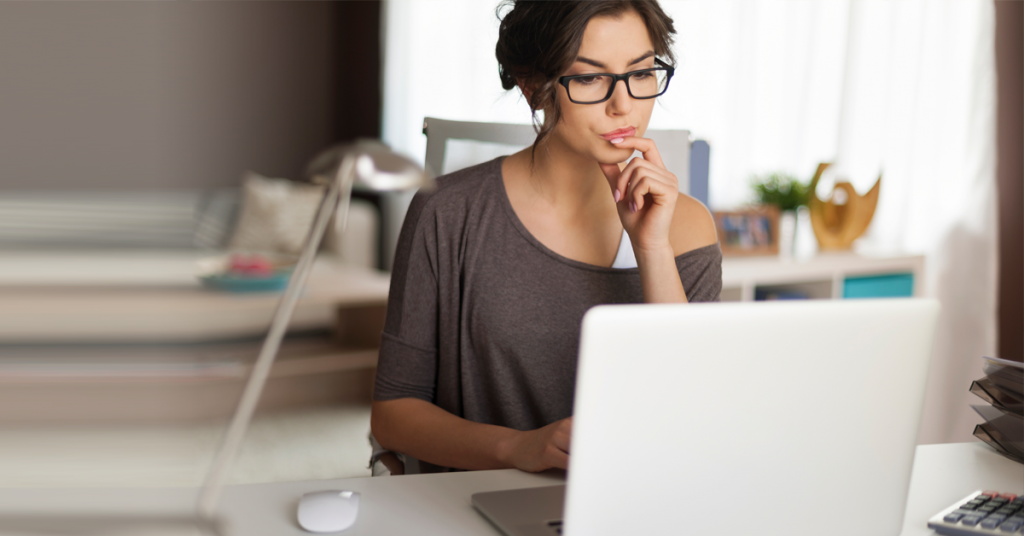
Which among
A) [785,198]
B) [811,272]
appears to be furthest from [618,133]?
[785,198]

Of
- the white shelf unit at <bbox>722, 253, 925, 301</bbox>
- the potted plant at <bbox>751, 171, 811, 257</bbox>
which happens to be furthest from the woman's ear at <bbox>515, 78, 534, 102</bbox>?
the potted plant at <bbox>751, 171, 811, 257</bbox>

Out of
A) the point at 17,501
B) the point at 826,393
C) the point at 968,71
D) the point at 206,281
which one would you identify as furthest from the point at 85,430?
the point at 968,71

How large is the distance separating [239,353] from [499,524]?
11.3 ft

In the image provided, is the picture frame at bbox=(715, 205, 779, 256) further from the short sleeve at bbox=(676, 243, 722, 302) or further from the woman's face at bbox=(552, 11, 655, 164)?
the woman's face at bbox=(552, 11, 655, 164)

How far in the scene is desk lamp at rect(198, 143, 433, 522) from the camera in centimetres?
51

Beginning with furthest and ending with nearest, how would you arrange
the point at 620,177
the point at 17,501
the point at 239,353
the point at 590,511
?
the point at 239,353 < the point at 620,177 < the point at 17,501 < the point at 590,511

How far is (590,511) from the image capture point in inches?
22.3

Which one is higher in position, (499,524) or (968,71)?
(968,71)

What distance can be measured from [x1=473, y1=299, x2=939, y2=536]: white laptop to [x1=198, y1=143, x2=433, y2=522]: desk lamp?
0.17m

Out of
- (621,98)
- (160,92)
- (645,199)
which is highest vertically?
(160,92)

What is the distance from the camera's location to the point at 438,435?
1031 mm

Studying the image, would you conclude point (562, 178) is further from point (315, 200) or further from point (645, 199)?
point (315, 200)

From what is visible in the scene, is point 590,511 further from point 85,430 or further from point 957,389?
point 957,389

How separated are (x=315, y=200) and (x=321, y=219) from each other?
10.5ft
